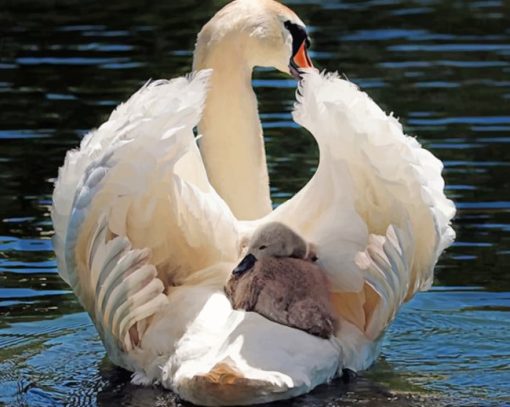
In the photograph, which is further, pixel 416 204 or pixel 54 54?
pixel 54 54

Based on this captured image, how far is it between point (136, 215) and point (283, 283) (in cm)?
73

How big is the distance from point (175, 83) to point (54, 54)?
8.84m

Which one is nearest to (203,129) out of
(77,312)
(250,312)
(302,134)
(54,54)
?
(77,312)

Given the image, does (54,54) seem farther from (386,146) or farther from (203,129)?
(386,146)

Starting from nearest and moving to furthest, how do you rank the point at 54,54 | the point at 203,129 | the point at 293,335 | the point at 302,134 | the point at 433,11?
the point at 293,335
the point at 203,129
the point at 302,134
the point at 54,54
the point at 433,11

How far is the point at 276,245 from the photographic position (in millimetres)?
7477

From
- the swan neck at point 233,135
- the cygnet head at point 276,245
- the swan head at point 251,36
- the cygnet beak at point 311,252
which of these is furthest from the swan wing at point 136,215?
the swan head at point 251,36

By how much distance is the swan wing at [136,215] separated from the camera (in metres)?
7.25

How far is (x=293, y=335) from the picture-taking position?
23.5 ft

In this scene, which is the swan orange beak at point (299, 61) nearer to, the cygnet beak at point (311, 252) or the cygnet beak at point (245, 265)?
the cygnet beak at point (311, 252)

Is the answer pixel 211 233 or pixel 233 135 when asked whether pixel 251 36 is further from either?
pixel 211 233

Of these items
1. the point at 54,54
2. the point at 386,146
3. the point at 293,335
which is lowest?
the point at 54,54

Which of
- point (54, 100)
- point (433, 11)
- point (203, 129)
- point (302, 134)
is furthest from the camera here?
point (433, 11)

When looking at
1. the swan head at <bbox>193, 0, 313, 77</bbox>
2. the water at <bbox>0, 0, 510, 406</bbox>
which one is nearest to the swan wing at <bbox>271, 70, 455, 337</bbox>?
the water at <bbox>0, 0, 510, 406</bbox>
